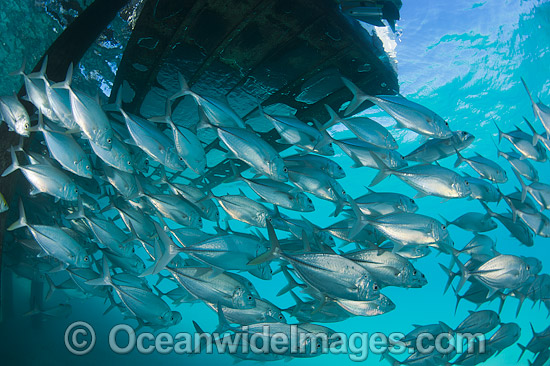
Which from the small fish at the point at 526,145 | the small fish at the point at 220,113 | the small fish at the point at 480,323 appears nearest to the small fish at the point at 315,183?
the small fish at the point at 220,113

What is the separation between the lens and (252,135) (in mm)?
3527

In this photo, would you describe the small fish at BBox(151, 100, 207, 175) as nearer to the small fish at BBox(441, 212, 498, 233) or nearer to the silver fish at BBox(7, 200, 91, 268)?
the silver fish at BBox(7, 200, 91, 268)

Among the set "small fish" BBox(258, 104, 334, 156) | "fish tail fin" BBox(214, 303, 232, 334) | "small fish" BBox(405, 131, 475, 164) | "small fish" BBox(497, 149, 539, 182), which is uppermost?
"small fish" BBox(497, 149, 539, 182)

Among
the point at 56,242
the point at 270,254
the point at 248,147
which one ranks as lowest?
the point at 56,242

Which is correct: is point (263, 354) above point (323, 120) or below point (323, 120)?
below

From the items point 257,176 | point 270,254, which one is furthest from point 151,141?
point 270,254

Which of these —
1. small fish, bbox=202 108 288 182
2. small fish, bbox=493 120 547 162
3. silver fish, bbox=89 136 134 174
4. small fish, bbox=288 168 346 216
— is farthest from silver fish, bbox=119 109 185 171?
small fish, bbox=493 120 547 162

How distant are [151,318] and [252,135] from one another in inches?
121

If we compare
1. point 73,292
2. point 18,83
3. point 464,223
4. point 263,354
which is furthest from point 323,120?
point 18,83

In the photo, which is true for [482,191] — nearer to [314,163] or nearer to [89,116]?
[314,163]

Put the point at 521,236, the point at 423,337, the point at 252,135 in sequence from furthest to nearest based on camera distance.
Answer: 1. the point at 521,236
2. the point at 423,337
3. the point at 252,135

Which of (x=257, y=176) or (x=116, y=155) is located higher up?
(x=257, y=176)

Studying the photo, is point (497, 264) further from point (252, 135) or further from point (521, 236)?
point (252, 135)

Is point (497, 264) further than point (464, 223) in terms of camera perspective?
No
